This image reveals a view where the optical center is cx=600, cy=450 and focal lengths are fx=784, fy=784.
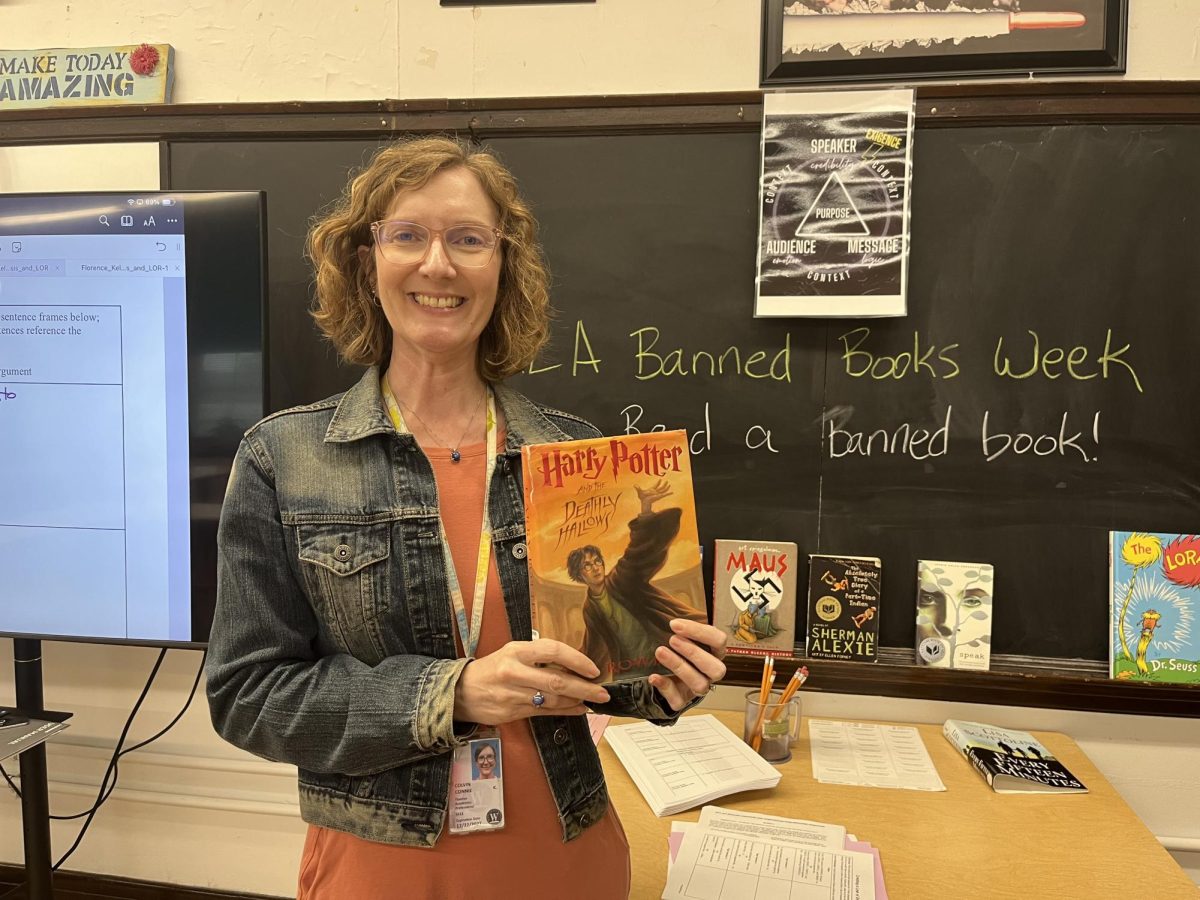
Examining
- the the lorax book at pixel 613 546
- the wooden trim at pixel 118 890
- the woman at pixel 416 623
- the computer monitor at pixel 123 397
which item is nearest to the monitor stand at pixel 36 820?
the computer monitor at pixel 123 397

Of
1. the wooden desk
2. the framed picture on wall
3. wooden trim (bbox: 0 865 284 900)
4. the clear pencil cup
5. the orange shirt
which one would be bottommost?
wooden trim (bbox: 0 865 284 900)

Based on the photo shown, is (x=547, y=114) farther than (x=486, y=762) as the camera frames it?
Yes

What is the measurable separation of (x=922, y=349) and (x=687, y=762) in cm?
100

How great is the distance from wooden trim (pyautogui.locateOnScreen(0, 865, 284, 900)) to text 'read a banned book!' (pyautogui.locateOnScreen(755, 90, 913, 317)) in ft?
6.92

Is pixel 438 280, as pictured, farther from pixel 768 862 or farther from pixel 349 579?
pixel 768 862

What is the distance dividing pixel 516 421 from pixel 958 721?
1.26 m

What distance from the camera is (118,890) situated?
6.89 feet

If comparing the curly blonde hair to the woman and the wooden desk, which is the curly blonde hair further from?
the wooden desk

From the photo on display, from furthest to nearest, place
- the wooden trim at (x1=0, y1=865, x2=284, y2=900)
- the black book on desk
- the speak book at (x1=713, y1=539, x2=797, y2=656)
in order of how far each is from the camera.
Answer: the wooden trim at (x1=0, y1=865, x2=284, y2=900) < the speak book at (x1=713, y1=539, x2=797, y2=656) < the black book on desk

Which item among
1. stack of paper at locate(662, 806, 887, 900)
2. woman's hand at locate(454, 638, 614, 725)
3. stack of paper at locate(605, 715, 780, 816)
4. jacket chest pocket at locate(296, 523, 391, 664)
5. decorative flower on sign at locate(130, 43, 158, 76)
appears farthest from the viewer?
decorative flower on sign at locate(130, 43, 158, 76)

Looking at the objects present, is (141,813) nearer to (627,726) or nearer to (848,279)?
(627,726)

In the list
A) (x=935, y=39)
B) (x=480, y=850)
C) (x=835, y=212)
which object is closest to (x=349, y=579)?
(x=480, y=850)

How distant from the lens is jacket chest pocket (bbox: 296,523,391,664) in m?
0.93

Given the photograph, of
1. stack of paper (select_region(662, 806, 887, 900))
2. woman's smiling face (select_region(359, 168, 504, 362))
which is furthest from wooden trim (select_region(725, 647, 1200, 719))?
woman's smiling face (select_region(359, 168, 504, 362))
